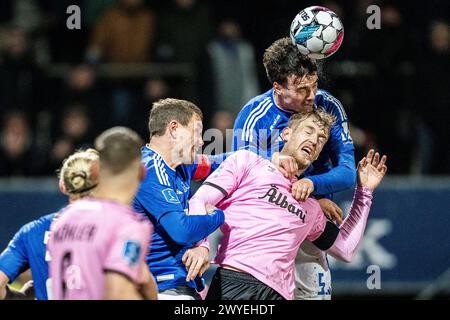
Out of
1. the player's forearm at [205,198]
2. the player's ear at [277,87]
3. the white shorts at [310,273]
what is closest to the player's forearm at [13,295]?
the player's forearm at [205,198]

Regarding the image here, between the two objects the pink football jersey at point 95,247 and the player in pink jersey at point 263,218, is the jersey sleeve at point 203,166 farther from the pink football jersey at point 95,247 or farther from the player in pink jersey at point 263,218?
the pink football jersey at point 95,247

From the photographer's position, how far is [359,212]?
6434 millimetres

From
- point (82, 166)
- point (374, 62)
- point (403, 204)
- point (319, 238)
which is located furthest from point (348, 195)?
point (82, 166)

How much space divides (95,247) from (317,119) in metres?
2.12

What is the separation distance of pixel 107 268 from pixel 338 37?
9.76 feet

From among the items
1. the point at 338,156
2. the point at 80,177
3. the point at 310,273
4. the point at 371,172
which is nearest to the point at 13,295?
the point at 80,177

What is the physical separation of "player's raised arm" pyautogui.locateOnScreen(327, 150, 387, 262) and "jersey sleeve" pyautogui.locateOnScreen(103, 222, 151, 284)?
6.66 feet

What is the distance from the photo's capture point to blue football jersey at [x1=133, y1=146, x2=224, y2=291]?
18.7 feet

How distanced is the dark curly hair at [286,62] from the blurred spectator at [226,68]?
431 centimetres

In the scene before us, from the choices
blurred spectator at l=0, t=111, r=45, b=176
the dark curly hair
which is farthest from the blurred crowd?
the dark curly hair

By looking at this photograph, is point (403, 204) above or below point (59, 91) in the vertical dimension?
below

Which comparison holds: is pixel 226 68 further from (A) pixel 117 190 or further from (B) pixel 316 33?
(A) pixel 117 190

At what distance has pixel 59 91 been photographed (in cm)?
1159
